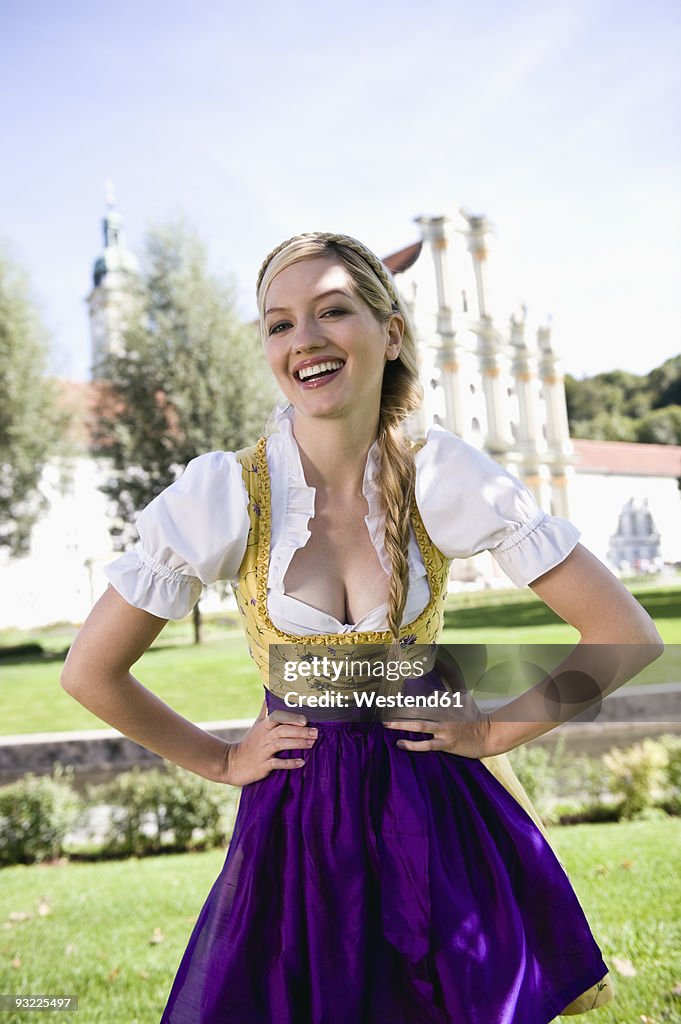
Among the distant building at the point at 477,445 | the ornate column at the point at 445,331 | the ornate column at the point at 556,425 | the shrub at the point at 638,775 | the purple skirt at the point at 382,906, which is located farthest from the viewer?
the ornate column at the point at 445,331

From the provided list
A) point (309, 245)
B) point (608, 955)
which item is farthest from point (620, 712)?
point (309, 245)

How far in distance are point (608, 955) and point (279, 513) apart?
208 cm

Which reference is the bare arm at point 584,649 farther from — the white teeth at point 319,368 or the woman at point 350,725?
the white teeth at point 319,368

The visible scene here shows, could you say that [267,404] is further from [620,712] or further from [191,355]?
[620,712]

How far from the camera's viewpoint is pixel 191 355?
1439 cm

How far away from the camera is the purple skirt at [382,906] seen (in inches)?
42.9

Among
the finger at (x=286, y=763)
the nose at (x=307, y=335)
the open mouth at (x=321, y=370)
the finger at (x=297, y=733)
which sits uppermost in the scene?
the nose at (x=307, y=335)

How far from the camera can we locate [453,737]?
3.91 feet

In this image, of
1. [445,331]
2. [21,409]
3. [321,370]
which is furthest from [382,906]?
[445,331]

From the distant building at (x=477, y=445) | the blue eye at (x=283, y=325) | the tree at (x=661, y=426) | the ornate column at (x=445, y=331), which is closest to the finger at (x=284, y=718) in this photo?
the blue eye at (x=283, y=325)

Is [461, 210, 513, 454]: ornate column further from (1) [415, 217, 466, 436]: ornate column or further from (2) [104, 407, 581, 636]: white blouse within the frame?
(2) [104, 407, 581, 636]: white blouse

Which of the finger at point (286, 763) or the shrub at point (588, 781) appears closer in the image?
the finger at point (286, 763)

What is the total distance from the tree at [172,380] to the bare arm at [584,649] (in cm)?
Result: 1308

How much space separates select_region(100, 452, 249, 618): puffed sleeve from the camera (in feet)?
3.88
